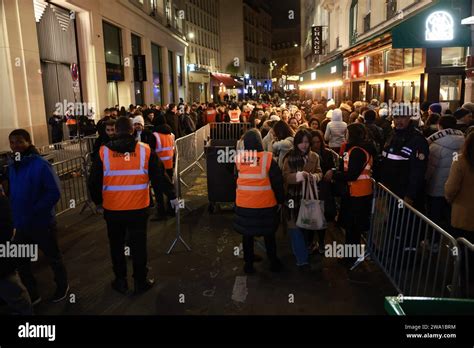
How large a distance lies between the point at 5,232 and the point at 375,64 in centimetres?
1629

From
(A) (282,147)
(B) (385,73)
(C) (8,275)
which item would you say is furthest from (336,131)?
(B) (385,73)

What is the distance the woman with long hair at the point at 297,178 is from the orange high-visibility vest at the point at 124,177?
1.91 m

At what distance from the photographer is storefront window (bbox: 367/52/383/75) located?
648 inches

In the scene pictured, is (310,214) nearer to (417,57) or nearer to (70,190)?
(70,190)

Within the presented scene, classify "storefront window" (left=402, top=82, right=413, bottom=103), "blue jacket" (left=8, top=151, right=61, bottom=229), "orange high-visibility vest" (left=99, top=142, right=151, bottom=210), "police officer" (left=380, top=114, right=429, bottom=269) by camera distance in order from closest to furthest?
1. "blue jacket" (left=8, top=151, right=61, bottom=229)
2. "orange high-visibility vest" (left=99, top=142, right=151, bottom=210)
3. "police officer" (left=380, top=114, right=429, bottom=269)
4. "storefront window" (left=402, top=82, right=413, bottom=103)

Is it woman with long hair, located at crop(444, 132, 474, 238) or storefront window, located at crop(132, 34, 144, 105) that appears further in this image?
storefront window, located at crop(132, 34, 144, 105)

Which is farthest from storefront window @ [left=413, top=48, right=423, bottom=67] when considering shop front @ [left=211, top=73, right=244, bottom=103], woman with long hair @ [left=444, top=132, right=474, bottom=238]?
shop front @ [left=211, top=73, right=244, bottom=103]

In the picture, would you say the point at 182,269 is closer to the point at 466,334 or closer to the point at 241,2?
the point at 466,334

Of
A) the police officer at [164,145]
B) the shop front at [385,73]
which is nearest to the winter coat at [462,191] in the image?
the police officer at [164,145]

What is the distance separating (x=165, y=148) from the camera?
8.47m

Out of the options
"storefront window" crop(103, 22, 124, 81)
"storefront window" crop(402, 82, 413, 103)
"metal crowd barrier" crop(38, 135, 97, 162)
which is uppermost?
"storefront window" crop(103, 22, 124, 81)

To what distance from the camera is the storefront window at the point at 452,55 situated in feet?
38.3

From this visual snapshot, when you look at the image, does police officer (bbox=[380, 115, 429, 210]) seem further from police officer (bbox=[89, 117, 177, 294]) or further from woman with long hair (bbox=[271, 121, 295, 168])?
police officer (bbox=[89, 117, 177, 294])

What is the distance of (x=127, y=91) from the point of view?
22.5 meters
